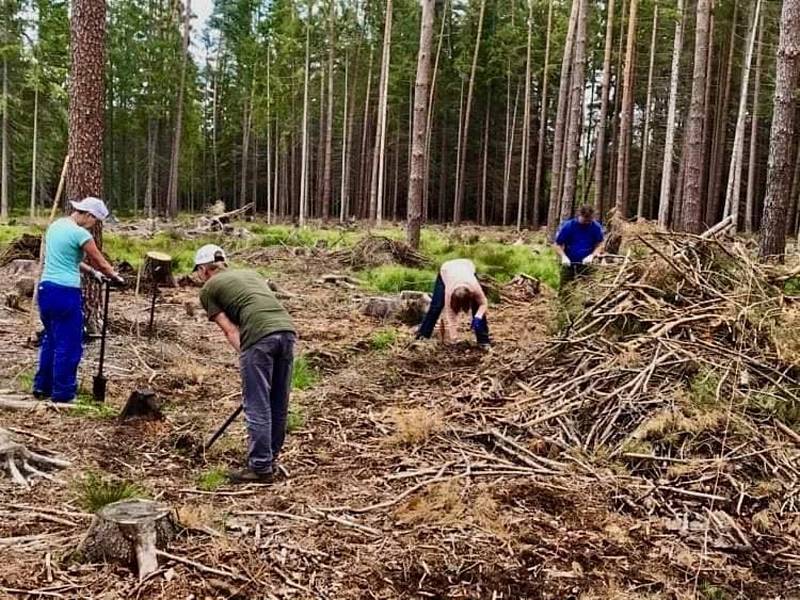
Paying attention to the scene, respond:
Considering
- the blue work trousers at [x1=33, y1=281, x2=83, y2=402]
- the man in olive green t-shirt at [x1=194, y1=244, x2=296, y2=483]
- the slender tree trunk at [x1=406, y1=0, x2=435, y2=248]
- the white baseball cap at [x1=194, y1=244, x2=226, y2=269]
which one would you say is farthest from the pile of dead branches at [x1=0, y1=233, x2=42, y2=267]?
the man in olive green t-shirt at [x1=194, y1=244, x2=296, y2=483]

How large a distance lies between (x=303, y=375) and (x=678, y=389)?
3.42 meters

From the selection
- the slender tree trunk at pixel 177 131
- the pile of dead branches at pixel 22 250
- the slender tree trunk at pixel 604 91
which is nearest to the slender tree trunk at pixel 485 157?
the slender tree trunk at pixel 604 91

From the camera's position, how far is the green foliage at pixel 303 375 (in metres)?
7.19

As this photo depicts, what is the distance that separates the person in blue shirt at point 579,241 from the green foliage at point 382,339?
7.68ft

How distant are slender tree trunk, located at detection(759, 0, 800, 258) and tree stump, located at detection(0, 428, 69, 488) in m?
7.82

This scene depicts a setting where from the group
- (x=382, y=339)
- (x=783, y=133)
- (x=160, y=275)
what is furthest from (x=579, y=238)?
(x=160, y=275)

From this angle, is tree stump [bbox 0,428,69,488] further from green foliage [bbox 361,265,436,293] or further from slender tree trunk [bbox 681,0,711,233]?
slender tree trunk [bbox 681,0,711,233]

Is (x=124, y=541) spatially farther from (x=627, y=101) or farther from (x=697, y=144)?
(x=627, y=101)

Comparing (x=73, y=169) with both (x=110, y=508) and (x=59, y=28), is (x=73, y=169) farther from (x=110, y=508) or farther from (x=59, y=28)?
(x=59, y=28)

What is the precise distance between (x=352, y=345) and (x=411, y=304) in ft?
6.35

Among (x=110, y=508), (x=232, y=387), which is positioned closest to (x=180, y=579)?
(x=110, y=508)

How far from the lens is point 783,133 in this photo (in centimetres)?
898

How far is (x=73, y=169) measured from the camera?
794 cm

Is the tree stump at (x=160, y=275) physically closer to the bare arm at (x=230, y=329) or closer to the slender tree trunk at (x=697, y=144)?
the bare arm at (x=230, y=329)
